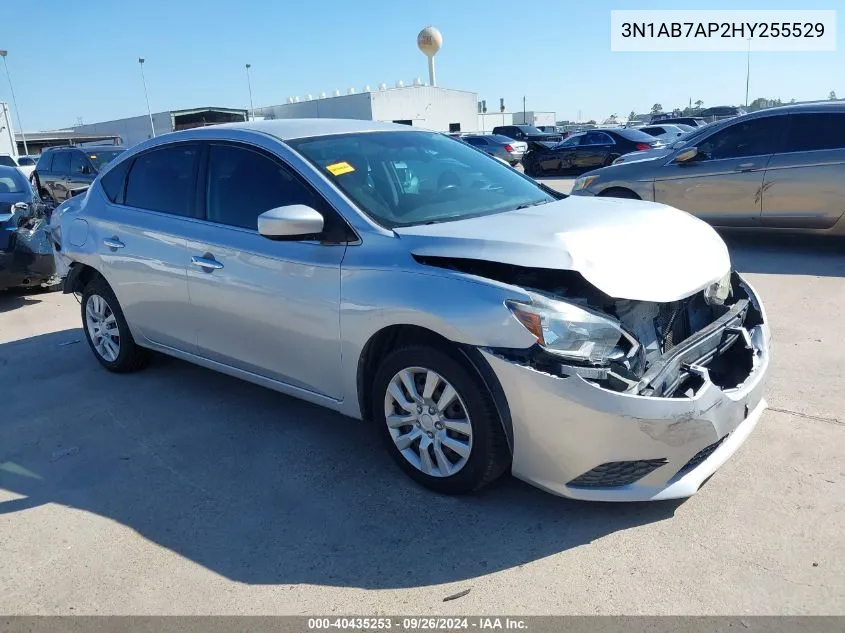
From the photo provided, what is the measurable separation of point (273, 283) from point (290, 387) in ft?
1.93

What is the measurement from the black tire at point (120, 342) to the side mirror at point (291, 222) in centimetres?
216

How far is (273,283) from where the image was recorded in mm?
3709

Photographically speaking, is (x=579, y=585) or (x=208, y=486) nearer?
(x=579, y=585)

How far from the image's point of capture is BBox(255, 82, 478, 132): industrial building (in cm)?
6031

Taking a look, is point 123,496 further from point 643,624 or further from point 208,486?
point 643,624

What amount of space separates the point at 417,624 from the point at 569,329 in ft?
4.11

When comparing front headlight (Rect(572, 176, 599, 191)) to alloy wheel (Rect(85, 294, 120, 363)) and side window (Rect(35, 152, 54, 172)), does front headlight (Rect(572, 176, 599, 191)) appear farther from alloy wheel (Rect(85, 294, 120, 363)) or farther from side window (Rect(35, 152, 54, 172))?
side window (Rect(35, 152, 54, 172))

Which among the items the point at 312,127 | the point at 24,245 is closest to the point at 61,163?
the point at 24,245

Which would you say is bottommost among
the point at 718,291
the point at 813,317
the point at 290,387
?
the point at 813,317

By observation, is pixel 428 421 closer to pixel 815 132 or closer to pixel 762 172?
pixel 762 172

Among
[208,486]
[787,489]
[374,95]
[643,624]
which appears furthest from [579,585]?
[374,95]

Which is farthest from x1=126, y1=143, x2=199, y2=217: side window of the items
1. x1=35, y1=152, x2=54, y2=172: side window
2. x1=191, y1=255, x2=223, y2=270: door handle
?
x1=35, y1=152, x2=54, y2=172: side window

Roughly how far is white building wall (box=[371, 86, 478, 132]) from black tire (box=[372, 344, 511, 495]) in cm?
5665

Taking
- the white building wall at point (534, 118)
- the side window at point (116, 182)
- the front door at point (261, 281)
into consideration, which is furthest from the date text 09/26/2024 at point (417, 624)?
the white building wall at point (534, 118)
